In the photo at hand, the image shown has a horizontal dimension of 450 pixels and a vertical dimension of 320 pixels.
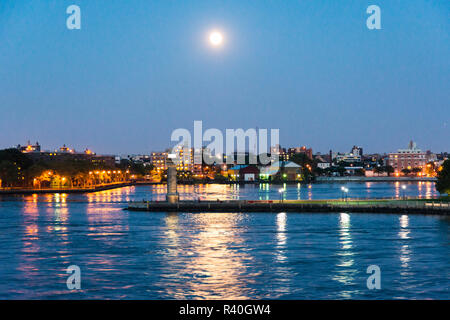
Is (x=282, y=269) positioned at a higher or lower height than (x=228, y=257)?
lower

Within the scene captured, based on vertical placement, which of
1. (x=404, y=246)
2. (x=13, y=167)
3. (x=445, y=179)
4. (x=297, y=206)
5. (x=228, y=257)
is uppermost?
(x=13, y=167)

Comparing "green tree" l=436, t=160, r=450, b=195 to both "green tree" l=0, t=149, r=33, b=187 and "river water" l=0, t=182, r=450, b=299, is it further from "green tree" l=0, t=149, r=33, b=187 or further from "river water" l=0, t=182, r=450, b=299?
"green tree" l=0, t=149, r=33, b=187

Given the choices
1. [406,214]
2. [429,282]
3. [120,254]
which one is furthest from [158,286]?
[406,214]

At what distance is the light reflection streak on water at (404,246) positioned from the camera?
32.9 meters

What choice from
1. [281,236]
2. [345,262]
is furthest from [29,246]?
[345,262]

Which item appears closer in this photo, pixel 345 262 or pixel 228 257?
pixel 345 262

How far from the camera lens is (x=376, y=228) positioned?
5219 cm

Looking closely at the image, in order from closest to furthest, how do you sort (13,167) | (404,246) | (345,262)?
(345,262)
(404,246)
(13,167)

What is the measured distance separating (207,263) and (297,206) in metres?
36.7

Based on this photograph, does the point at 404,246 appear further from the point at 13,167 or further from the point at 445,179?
the point at 13,167

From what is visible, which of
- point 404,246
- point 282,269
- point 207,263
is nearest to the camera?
point 282,269

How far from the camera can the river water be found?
91.5 feet

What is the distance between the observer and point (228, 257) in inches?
1439
